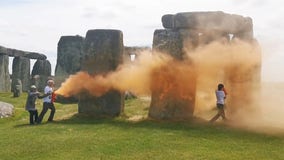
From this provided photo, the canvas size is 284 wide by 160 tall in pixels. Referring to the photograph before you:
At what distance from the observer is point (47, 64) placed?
2028 inches

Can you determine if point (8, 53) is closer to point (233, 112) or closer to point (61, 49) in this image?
point (61, 49)

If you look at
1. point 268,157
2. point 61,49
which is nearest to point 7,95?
point 61,49

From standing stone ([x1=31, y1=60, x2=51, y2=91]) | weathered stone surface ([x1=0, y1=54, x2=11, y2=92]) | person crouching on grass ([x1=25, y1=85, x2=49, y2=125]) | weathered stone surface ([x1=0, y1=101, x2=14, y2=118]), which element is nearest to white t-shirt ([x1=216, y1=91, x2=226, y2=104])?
person crouching on grass ([x1=25, y1=85, x2=49, y2=125])

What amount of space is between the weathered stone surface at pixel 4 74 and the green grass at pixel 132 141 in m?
22.7

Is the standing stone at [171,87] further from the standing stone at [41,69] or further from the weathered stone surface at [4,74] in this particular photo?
the standing stone at [41,69]

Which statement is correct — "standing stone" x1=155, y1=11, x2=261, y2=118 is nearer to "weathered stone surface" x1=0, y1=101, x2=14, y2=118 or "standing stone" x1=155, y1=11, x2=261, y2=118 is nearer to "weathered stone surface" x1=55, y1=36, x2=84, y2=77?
"weathered stone surface" x1=0, y1=101, x2=14, y2=118

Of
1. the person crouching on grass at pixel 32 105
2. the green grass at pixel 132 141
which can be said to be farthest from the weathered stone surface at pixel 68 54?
the green grass at pixel 132 141

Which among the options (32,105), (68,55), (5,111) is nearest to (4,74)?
(68,55)

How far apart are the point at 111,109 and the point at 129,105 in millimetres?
5514

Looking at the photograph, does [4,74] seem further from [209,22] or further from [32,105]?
[209,22]

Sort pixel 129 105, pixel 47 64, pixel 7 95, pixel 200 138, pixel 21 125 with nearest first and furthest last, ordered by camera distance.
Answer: pixel 200 138
pixel 21 125
pixel 129 105
pixel 7 95
pixel 47 64

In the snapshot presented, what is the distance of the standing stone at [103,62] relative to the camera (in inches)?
975

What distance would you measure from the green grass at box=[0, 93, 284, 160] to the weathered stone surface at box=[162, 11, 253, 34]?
4.52 metres

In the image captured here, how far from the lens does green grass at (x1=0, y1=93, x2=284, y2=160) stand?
16531mm
